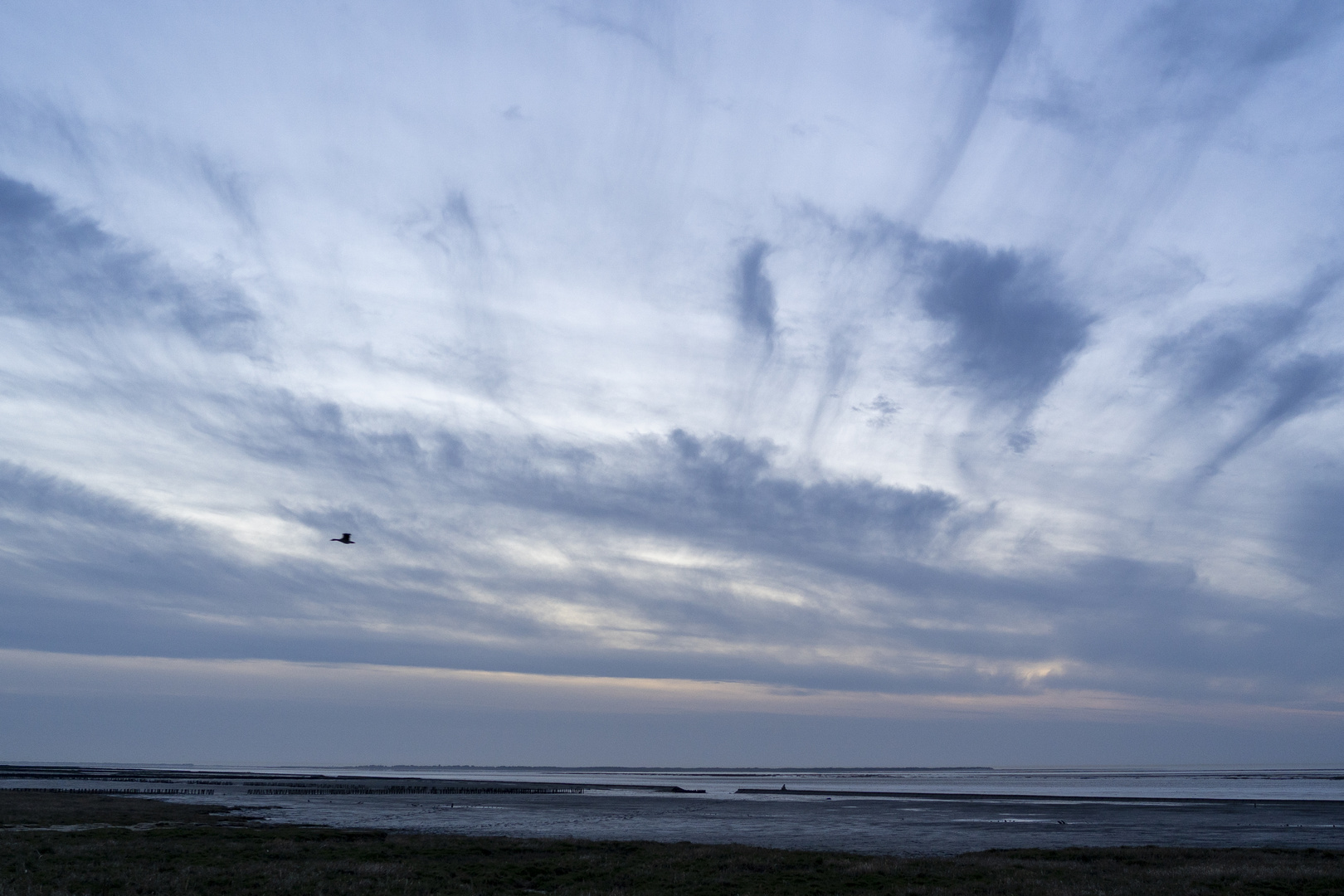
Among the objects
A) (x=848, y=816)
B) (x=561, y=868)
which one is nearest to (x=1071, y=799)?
(x=848, y=816)

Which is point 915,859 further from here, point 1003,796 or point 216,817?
point 1003,796

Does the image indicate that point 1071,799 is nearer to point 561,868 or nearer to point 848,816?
point 848,816

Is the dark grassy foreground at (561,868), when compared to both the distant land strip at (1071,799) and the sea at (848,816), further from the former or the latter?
the distant land strip at (1071,799)

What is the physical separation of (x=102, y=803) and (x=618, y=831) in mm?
45688

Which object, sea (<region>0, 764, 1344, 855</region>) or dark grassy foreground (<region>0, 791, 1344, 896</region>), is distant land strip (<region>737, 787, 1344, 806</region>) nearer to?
sea (<region>0, 764, 1344, 855</region>)

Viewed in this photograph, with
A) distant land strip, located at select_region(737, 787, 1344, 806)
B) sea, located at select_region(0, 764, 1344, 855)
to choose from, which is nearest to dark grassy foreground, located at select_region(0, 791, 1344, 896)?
sea, located at select_region(0, 764, 1344, 855)

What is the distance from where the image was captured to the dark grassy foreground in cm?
2873

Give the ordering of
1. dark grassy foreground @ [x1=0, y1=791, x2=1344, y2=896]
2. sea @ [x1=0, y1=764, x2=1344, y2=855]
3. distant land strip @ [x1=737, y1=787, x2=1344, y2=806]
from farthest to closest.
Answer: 1. distant land strip @ [x1=737, y1=787, x2=1344, y2=806]
2. sea @ [x1=0, y1=764, x2=1344, y2=855]
3. dark grassy foreground @ [x1=0, y1=791, x2=1344, y2=896]

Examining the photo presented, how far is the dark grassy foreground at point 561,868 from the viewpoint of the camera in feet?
94.3

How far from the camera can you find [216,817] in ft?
194

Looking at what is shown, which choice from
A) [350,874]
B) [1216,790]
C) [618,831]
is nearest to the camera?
[350,874]

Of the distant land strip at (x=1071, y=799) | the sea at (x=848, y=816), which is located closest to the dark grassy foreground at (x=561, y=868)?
the sea at (x=848, y=816)

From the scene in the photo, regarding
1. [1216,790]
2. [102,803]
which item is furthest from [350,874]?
[1216,790]

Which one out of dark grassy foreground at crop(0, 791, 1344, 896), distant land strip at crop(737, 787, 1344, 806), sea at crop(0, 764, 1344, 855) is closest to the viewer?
dark grassy foreground at crop(0, 791, 1344, 896)
